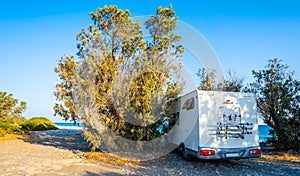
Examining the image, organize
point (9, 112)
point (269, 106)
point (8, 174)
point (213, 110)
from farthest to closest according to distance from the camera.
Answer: point (9, 112) < point (269, 106) < point (213, 110) < point (8, 174)

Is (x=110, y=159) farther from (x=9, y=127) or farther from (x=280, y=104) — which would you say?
(x=9, y=127)

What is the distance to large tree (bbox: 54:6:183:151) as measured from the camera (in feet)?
32.0

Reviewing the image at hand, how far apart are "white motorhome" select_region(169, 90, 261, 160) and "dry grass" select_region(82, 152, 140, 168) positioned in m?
2.40

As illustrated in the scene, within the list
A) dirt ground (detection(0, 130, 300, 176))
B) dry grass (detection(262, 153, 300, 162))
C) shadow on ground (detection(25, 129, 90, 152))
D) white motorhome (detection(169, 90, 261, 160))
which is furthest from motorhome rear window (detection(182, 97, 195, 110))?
shadow on ground (detection(25, 129, 90, 152))

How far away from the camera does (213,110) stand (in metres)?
8.14

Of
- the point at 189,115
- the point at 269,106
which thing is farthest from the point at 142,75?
the point at 269,106

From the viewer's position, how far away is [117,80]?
9.99 m

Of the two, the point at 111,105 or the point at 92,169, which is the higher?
the point at 111,105

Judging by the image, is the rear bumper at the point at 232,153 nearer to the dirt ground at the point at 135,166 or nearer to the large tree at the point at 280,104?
the dirt ground at the point at 135,166

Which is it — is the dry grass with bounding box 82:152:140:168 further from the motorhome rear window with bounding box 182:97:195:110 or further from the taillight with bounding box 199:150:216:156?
the motorhome rear window with bounding box 182:97:195:110

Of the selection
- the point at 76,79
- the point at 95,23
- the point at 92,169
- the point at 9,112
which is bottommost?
the point at 92,169

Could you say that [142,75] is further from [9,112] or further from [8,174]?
[9,112]

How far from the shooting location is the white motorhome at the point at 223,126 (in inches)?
310

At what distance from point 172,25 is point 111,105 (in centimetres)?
479
